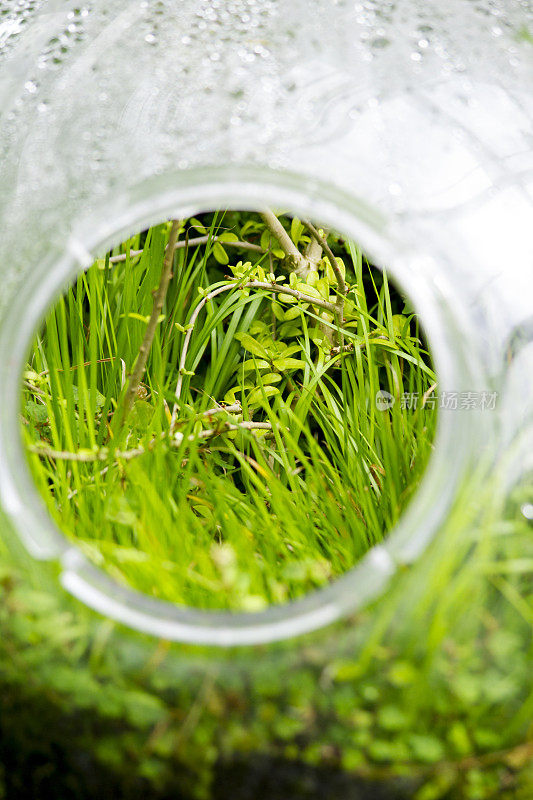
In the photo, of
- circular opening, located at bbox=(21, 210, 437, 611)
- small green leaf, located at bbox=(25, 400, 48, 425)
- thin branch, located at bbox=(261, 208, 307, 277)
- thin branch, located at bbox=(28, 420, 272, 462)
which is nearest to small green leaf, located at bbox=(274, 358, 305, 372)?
circular opening, located at bbox=(21, 210, 437, 611)

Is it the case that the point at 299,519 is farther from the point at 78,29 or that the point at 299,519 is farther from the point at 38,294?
the point at 78,29

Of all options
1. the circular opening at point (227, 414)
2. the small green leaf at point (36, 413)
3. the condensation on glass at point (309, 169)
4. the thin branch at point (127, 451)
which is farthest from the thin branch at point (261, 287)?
the condensation on glass at point (309, 169)

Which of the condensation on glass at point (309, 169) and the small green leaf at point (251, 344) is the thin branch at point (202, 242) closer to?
the small green leaf at point (251, 344)

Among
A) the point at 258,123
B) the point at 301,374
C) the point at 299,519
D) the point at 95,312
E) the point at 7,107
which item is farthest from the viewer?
the point at 301,374

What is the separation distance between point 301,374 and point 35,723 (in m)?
1.07

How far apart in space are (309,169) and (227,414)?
2.09 feet

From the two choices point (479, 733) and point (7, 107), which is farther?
point (7, 107)

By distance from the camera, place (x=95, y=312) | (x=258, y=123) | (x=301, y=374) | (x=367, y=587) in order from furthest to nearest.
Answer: (x=301, y=374), (x=95, y=312), (x=258, y=123), (x=367, y=587)

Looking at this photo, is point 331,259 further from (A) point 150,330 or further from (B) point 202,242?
(A) point 150,330

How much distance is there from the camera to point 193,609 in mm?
720

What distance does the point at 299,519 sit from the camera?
4.11 feet

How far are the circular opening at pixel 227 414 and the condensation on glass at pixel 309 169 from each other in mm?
276

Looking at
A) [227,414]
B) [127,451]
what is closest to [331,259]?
[227,414]

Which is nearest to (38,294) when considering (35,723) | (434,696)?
(35,723)
